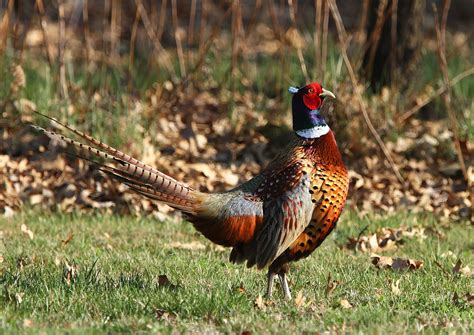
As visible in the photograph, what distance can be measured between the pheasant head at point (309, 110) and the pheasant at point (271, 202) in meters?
0.04

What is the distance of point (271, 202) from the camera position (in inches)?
199

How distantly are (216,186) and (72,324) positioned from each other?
4.10 m

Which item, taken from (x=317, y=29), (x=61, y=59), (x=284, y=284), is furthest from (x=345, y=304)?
(x=61, y=59)

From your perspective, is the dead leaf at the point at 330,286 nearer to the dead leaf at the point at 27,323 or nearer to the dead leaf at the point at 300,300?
the dead leaf at the point at 300,300

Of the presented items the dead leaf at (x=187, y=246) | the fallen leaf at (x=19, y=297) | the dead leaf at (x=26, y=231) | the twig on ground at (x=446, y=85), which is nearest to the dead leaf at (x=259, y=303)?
the fallen leaf at (x=19, y=297)

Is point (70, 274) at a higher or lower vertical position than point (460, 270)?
lower

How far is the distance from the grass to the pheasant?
0.28 meters

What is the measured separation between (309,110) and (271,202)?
583mm

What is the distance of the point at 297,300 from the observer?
487 centimetres

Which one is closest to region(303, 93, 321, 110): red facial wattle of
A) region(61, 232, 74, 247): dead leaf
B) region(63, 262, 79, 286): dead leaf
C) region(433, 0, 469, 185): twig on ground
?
region(63, 262, 79, 286): dead leaf

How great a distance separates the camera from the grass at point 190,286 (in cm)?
453

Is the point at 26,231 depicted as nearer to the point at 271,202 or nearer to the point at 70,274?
the point at 70,274

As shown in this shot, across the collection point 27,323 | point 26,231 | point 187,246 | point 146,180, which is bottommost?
point 26,231

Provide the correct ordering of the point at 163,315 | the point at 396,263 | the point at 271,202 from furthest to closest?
1. the point at 396,263
2. the point at 271,202
3. the point at 163,315
